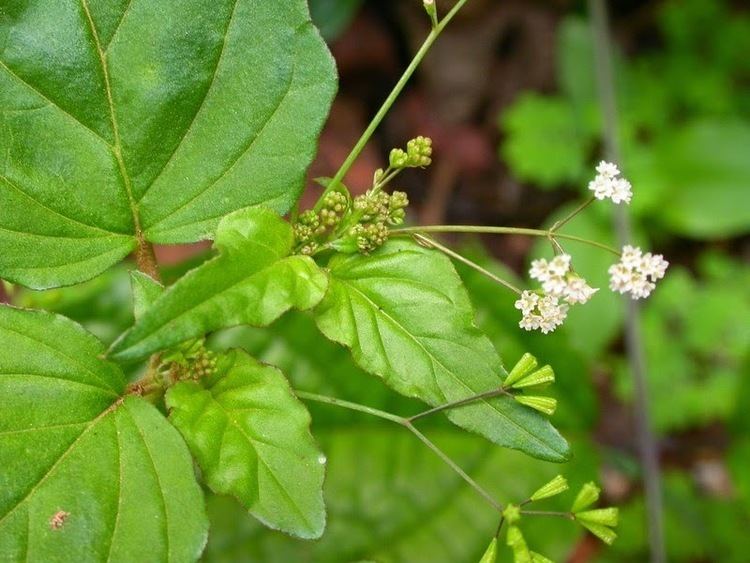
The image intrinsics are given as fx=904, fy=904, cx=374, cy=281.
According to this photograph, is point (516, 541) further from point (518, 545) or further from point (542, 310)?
point (542, 310)

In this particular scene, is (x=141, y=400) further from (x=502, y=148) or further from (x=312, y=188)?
(x=502, y=148)

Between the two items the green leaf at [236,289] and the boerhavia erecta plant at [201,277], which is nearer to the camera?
the green leaf at [236,289]

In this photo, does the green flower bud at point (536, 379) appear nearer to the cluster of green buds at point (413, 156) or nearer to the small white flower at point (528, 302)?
the small white flower at point (528, 302)

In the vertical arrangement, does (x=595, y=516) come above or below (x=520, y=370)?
below

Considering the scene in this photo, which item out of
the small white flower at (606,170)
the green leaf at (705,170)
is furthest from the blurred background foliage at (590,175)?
the small white flower at (606,170)

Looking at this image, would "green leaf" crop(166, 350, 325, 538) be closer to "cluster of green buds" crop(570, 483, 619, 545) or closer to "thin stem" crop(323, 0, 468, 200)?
"thin stem" crop(323, 0, 468, 200)

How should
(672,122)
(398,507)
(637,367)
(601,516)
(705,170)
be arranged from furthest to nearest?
(672,122), (705,170), (637,367), (398,507), (601,516)

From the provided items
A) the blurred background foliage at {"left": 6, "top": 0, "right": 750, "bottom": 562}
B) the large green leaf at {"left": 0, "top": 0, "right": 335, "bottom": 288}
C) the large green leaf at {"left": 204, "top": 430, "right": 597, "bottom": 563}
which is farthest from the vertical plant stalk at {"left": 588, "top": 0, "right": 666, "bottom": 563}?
the large green leaf at {"left": 0, "top": 0, "right": 335, "bottom": 288}

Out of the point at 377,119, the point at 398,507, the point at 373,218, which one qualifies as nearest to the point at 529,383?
the point at 373,218
